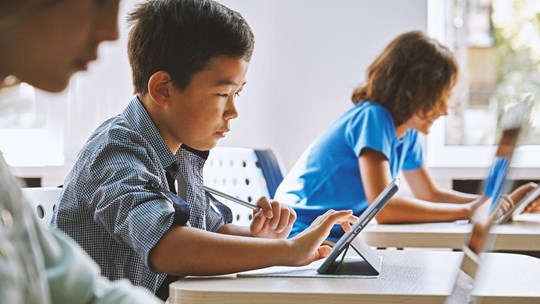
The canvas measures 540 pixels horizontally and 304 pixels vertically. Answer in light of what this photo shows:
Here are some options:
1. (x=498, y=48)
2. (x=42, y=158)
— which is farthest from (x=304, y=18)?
(x=42, y=158)

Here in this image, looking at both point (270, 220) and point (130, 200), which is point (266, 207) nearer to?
point (270, 220)

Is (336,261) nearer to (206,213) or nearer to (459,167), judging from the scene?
(206,213)

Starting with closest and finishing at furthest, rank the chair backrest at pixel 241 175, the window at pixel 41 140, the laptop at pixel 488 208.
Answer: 1. the laptop at pixel 488 208
2. the chair backrest at pixel 241 175
3. the window at pixel 41 140

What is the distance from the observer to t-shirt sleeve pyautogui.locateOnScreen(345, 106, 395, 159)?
8.21ft

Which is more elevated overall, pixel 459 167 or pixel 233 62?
pixel 233 62

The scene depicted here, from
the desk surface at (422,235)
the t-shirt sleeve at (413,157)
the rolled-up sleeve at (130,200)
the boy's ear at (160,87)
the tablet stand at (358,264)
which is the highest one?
the boy's ear at (160,87)

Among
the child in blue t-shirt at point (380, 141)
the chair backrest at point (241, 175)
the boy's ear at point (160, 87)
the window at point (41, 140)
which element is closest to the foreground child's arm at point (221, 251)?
the boy's ear at point (160, 87)

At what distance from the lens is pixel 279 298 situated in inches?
48.6

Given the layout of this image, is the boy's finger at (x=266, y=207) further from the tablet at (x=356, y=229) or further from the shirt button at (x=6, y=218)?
the shirt button at (x=6, y=218)

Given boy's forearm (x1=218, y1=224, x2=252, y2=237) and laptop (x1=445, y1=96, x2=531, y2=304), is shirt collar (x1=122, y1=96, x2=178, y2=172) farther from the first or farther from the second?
laptop (x1=445, y1=96, x2=531, y2=304)

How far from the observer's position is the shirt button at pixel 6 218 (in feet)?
1.28

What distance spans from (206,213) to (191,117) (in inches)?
9.6

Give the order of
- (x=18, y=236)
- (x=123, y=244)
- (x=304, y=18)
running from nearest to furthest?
(x=18, y=236), (x=123, y=244), (x=304, y=18)

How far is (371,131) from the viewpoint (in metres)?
2.53
